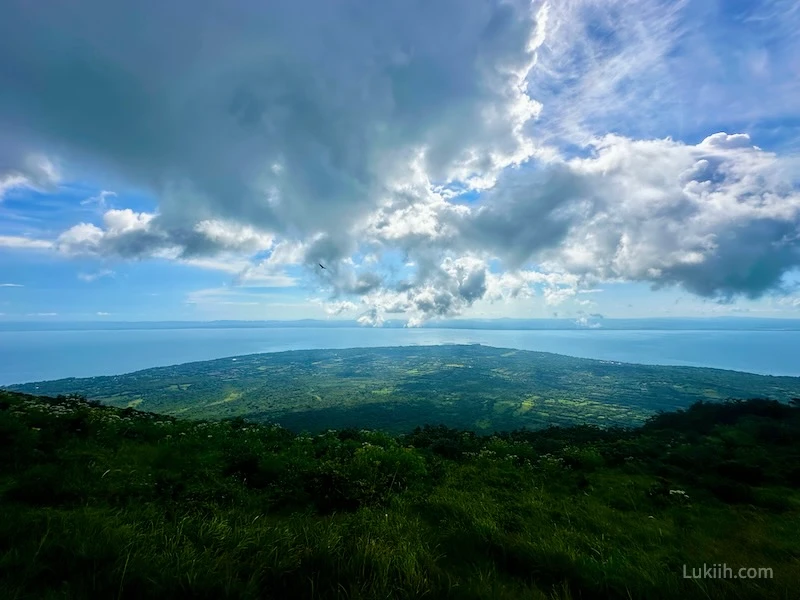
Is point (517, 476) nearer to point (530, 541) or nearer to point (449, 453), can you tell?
point (449, 453)

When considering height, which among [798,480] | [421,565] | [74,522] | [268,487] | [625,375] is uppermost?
[74,522]

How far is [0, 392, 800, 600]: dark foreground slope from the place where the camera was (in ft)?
10.2

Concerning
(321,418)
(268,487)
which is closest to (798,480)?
(268,487)

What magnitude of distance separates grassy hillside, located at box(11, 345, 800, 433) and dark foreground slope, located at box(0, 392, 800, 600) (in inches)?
1781

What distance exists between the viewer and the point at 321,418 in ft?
206

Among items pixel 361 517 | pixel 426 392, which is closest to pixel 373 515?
pixel 361 517

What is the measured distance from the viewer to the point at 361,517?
18.6 ft

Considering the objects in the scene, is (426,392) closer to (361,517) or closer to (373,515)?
(373,515)

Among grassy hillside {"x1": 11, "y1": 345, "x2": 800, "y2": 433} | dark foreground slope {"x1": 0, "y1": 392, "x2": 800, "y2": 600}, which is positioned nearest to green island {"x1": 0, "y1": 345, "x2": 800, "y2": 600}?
dark foreground slope {"x1": 0, "y1": 392, "x2": 800, "y2": 600}

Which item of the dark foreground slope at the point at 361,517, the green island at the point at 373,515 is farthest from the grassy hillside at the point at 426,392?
the dark foreground slope at the point at 361,517

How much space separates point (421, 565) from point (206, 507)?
3.58 metres

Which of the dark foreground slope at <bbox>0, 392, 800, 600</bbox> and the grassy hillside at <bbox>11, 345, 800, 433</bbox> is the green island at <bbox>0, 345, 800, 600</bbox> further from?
the grassy hillside at <bbox>11, 345, 800, 433</bbox>

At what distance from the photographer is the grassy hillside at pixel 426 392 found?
71.1 metres

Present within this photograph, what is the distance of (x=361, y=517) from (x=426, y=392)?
104547mm
